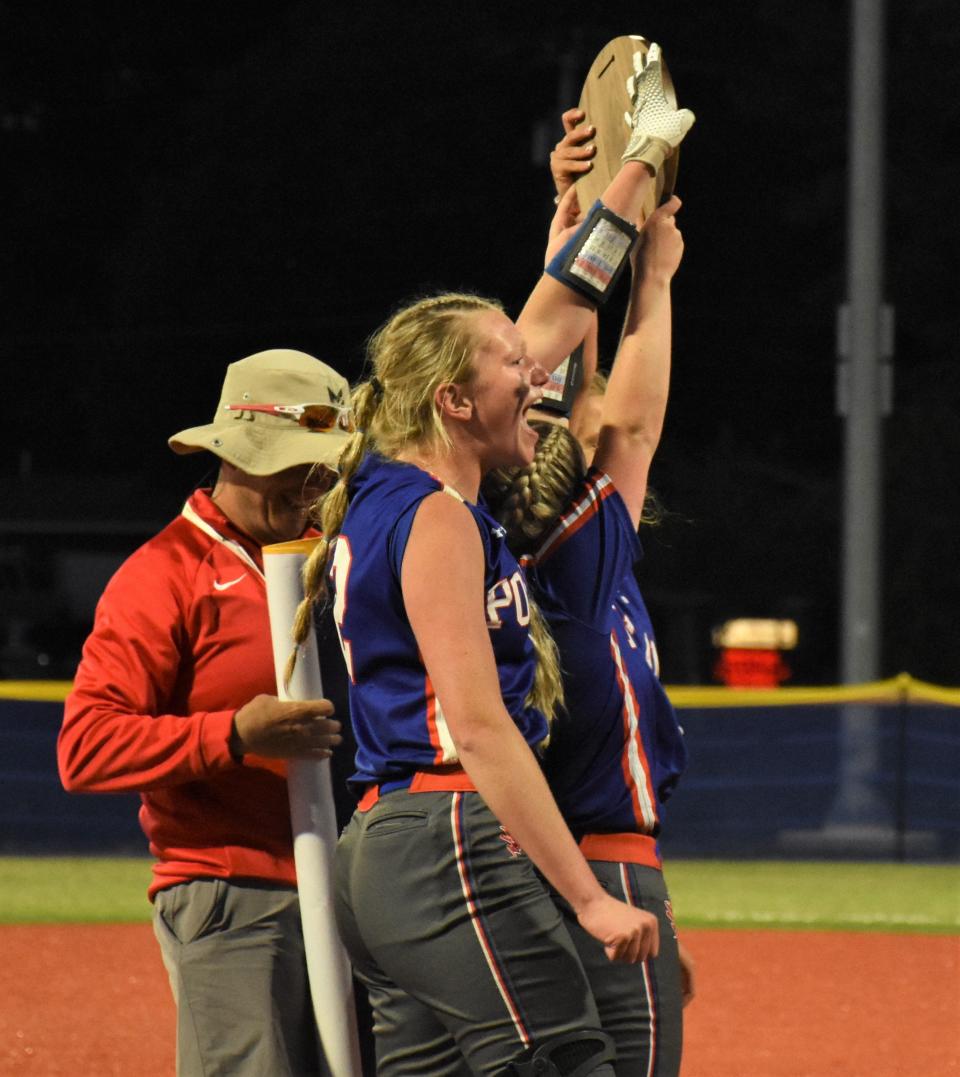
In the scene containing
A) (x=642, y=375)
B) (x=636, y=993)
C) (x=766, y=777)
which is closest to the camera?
(x=636, y=993)

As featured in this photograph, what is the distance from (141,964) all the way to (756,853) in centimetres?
548

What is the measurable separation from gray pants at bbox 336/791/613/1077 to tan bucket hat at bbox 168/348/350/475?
99cm

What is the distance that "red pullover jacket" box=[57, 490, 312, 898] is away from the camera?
11.6 ft

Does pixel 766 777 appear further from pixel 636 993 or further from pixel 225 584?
pixel 636 993

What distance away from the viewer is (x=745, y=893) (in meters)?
11.6

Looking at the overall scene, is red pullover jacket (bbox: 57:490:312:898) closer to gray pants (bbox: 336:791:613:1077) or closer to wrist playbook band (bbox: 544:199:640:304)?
gray pants (bbox: 336:791:613:1077)

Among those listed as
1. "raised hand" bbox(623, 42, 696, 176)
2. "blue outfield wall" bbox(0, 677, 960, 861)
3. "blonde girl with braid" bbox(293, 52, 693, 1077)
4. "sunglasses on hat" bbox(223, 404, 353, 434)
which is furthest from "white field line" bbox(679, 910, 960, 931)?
"blonde girl with braid" bbox(293, 52, 693, 1077)

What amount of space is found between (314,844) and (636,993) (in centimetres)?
78

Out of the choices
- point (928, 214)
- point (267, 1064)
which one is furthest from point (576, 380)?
point (928, 214)

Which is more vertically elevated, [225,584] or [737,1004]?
[225,584]

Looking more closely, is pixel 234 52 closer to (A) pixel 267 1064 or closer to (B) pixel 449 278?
(B) pixel 449 278

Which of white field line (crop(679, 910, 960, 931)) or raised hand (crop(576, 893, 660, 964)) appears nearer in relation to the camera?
raised hand (crop(576, 893, 660, 964))

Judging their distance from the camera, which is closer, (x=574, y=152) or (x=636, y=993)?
(x=636, y=993)

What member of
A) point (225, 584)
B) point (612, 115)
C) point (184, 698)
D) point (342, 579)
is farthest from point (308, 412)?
point (342, 579)
